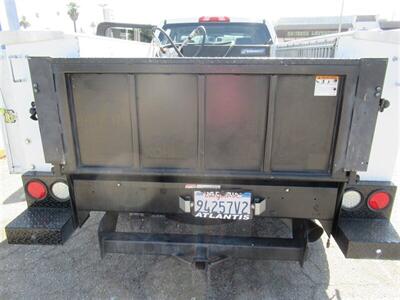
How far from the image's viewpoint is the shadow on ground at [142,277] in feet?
8.01

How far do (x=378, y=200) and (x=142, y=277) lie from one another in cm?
201

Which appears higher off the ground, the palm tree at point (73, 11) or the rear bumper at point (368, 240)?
the palm tree at point (73, 11)

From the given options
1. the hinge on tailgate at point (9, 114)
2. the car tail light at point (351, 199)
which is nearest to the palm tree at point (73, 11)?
the hinge on tailgate at point (9, 114)

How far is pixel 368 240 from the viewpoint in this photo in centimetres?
198

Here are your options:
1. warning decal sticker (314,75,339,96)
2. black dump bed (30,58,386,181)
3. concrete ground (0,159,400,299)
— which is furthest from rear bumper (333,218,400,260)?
warning decal sticker (314,75,339,96)

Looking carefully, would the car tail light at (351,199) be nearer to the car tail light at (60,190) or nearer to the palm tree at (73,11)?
the car tail light at (60,190)

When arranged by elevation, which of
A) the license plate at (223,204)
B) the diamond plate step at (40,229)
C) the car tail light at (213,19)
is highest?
the car tail light at (213,19)

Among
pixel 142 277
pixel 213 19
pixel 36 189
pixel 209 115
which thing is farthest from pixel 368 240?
pixel 213 19

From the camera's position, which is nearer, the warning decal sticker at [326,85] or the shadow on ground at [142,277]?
the warning decal sticker at [326,85]

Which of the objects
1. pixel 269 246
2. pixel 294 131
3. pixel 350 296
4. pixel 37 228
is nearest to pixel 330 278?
pixel 350 296

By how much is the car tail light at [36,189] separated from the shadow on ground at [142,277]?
2.66ft

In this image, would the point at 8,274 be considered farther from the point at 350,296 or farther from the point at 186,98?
the point at 350,296

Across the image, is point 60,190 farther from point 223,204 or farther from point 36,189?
point 223,204

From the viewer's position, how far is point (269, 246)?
2.20 meters
